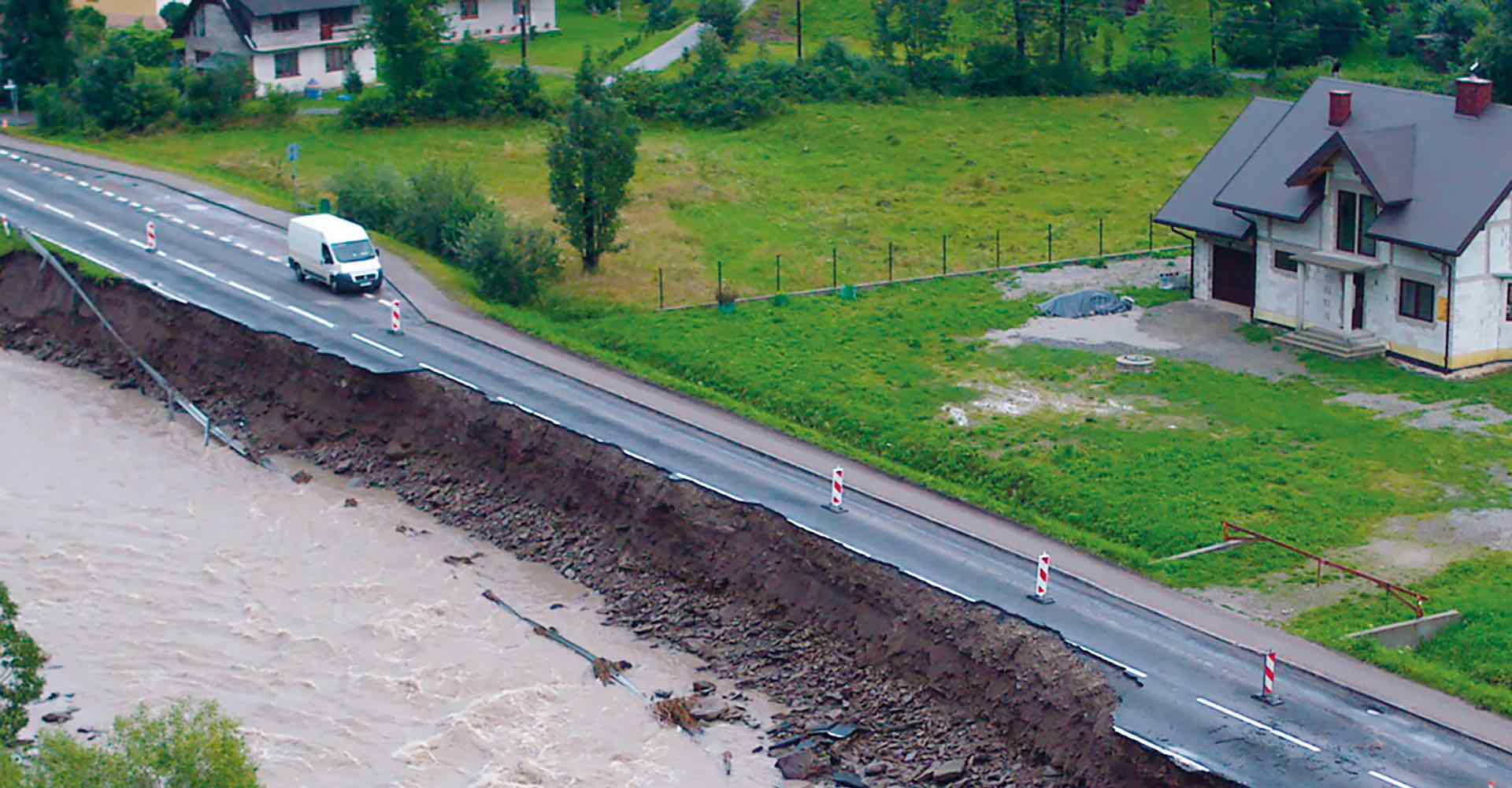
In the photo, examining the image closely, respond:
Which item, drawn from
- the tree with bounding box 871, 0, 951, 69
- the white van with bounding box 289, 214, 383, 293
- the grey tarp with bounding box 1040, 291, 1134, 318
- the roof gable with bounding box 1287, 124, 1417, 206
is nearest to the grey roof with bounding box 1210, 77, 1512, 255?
the roof gable with bounding box 1287, 124, 1417, 206

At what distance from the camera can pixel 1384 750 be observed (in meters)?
32.4

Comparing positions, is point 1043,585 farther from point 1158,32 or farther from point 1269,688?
point 1158,32

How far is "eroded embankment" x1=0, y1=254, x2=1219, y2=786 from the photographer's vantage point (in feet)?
115

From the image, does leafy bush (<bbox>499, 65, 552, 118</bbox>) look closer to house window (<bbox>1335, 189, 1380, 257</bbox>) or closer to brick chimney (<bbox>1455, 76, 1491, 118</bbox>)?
house window (<bbox>1335, 189, 1380, 257</bbox>)

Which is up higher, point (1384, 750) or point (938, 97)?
point (938, 97)

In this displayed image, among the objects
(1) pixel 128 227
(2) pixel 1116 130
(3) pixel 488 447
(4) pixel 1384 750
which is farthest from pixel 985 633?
(2) pixel 1116 130

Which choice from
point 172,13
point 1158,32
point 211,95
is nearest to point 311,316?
point 211,95

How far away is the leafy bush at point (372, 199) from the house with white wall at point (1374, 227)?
27583mm

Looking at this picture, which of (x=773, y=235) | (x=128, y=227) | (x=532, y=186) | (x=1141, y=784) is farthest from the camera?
(x=532, y=186)

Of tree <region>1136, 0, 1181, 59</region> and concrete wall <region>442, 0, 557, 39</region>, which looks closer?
tree <region>1136, 0, 1181, 59</region>

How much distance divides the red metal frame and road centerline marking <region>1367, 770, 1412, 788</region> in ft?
22.8

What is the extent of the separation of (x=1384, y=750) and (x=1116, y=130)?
5836 centimetres

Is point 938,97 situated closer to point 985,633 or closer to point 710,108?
point 710,108

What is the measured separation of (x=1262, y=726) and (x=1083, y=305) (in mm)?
28089
